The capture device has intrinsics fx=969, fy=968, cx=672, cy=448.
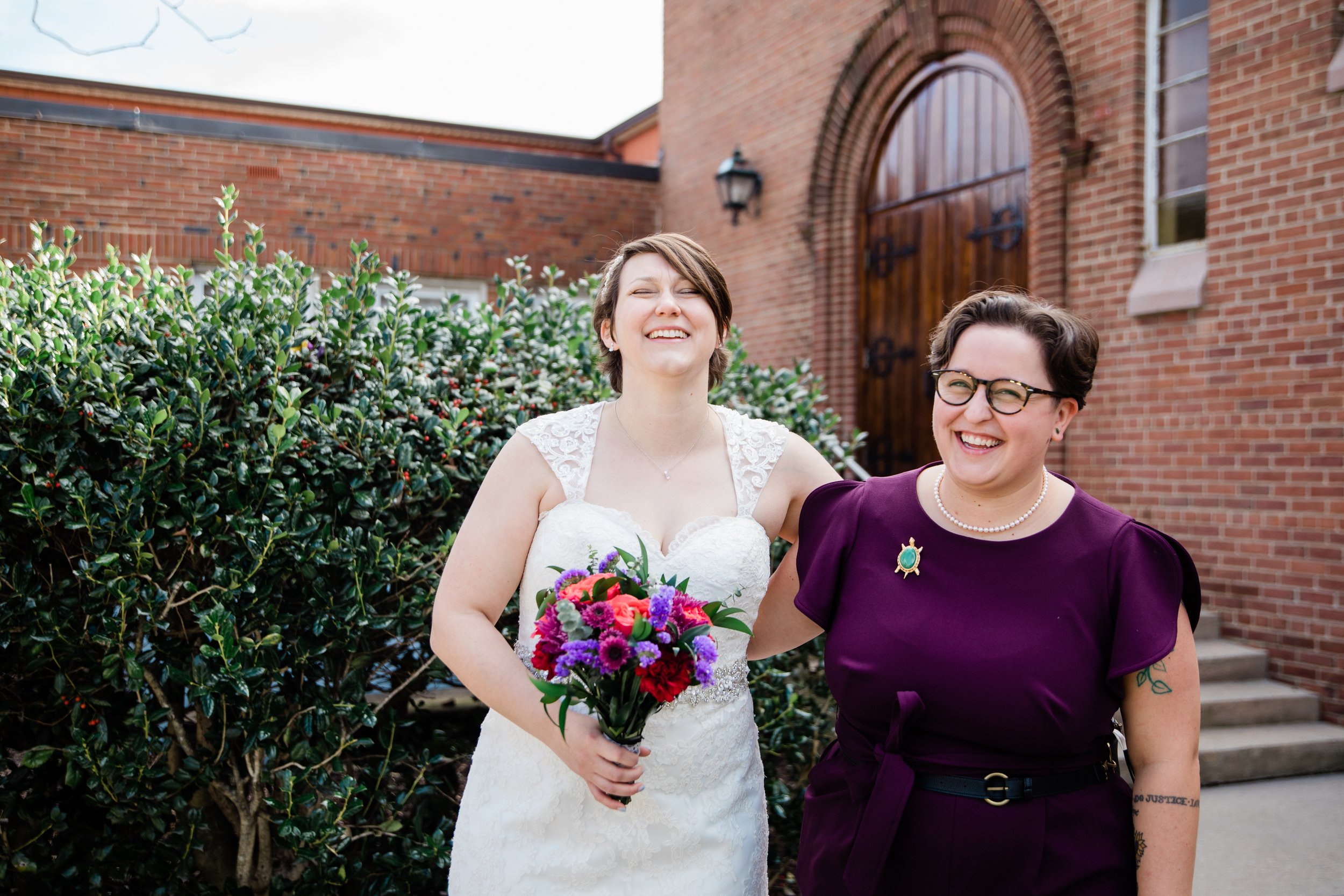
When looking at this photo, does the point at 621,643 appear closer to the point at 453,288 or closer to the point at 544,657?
the point at 544,657

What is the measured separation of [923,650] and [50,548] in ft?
8.24

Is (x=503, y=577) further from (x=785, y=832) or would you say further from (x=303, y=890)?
(x=785, y=832)

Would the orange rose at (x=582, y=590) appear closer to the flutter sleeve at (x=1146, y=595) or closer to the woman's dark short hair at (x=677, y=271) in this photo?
the woman's dark short hair at (x=677, y=271)

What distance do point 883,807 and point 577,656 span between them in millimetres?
689

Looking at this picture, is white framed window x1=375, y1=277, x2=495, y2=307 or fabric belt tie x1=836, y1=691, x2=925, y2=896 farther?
white framed window x1=375, y1=277, x2=495, y2=307

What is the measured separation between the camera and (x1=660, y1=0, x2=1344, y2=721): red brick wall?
527 cm

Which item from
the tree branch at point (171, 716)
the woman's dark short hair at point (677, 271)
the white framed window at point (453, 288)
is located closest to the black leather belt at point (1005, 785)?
the woman's dark short hair at point (677, 271)

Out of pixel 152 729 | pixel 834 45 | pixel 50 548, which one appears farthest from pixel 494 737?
pixel 834 45

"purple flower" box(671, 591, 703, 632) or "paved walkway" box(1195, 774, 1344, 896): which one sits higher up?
"purple flower" box(671, 591, 703, 632)

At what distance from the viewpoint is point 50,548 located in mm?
2854

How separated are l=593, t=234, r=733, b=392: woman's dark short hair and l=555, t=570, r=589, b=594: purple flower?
75 centimetres

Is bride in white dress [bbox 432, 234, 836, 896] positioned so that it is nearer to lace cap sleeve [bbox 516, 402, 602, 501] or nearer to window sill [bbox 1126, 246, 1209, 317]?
lace cap sleeve [bbox 516, 402, 602, 501]

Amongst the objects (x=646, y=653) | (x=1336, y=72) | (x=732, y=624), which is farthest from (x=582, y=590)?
(x=1336, y=72)

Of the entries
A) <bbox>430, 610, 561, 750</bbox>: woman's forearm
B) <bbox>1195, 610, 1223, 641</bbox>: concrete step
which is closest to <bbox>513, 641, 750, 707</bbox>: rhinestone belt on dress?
<bbox>430, 610, 561, 750</bbox>: woman's forearm
